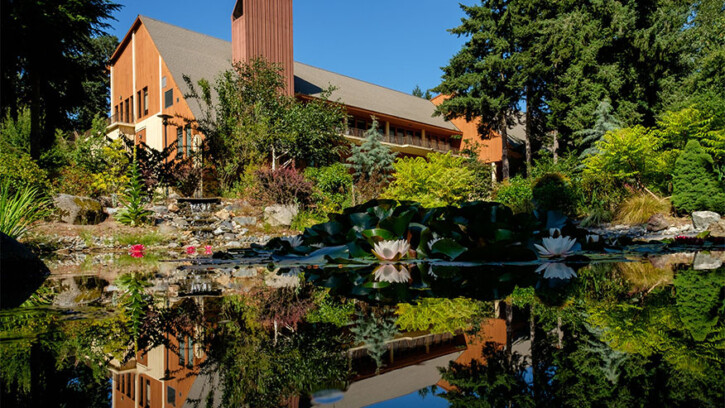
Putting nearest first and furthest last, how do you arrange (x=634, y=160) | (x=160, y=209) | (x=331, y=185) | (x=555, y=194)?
(x=160, y=209)
(x=634, y=160)
(x=555, y=194)
(x=331, y=185)

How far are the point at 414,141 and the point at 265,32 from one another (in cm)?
1048

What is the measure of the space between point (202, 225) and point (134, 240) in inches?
84.6

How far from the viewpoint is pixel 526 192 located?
12.5 meters

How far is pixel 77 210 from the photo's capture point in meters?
8.08

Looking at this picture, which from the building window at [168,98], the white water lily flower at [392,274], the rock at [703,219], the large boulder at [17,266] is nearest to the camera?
the white water lily flower at [392,274]

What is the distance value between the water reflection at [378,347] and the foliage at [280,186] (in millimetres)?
9049

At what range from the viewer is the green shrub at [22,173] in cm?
846

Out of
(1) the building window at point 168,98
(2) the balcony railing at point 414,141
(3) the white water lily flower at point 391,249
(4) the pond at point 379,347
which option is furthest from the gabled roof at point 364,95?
(4) the pond at point 379,347

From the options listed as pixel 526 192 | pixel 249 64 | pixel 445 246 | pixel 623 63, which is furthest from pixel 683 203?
pixel 249 64

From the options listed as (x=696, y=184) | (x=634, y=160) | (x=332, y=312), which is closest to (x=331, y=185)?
(x=634, y=160)

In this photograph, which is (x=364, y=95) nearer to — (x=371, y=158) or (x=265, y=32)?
(x=371, y=158)

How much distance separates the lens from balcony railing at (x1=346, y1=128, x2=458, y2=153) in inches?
817

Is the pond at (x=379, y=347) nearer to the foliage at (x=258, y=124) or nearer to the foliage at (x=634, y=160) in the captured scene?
the foliage at (x=634, y=160)

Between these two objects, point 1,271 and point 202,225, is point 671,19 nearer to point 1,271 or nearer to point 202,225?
point 202,225
